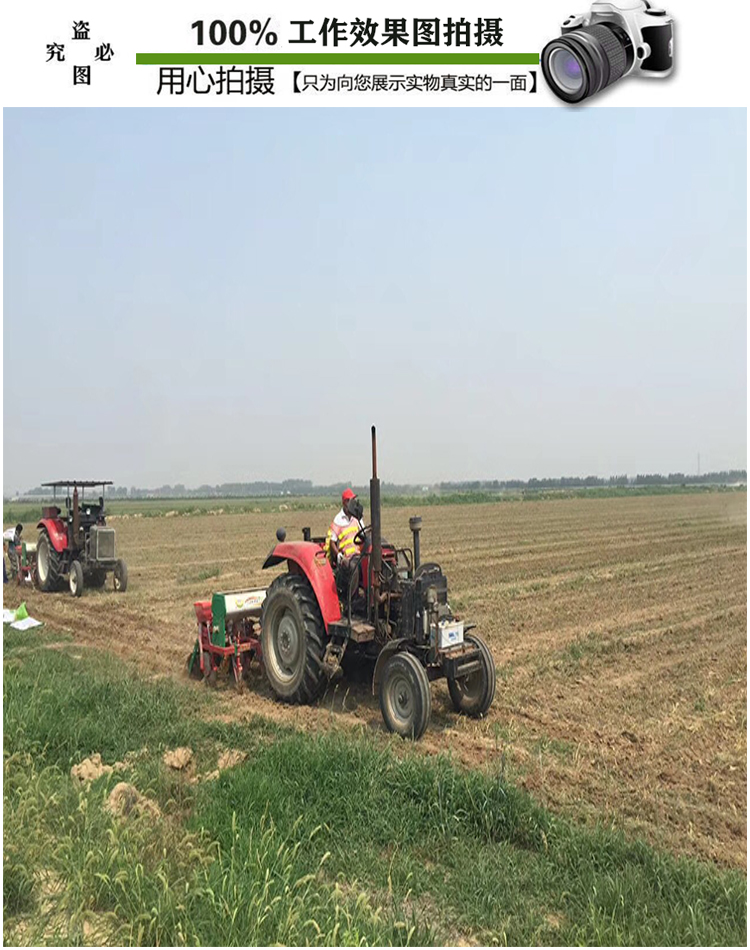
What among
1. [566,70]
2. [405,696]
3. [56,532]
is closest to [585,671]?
[405,696]

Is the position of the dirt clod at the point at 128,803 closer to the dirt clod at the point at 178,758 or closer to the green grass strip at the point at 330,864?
the green grass strip at the point at 330,864

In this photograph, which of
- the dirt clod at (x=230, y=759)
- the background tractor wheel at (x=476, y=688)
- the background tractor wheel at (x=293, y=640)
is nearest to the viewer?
the dirt clod at (x=230, y=759)

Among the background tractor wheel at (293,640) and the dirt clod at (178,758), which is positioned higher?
the background tractor wheel at (293,640)

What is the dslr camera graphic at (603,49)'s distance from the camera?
3137 millimetres

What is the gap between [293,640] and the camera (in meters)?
6.52

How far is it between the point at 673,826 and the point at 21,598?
1177 cm

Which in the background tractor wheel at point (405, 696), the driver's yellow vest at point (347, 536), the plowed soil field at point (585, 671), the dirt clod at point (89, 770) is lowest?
→ the plowed soil field at point (585, 671)

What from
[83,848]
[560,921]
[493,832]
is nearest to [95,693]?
[83,848]

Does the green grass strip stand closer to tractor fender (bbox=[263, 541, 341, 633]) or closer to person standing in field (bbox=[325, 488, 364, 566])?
tractor fender (bbox=[263, 541, 341, 633])

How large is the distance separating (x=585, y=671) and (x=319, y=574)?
319 cm

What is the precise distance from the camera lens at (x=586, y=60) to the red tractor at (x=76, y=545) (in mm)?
10992

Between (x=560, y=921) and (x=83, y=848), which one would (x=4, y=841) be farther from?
(x=560, y=921)

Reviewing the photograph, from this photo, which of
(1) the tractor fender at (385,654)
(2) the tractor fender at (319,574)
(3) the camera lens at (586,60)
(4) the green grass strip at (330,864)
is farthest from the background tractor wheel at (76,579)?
(3) the camera lens at (586,60)

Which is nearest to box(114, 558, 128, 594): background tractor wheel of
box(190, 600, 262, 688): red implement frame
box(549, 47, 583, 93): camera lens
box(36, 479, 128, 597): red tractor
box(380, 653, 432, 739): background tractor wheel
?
box(36, 479, 128, 597): red tractor
